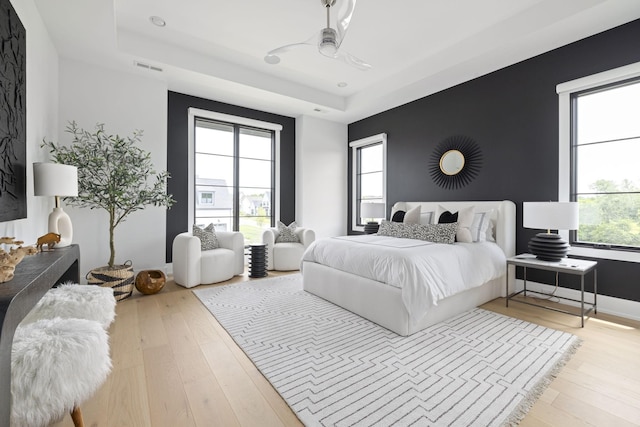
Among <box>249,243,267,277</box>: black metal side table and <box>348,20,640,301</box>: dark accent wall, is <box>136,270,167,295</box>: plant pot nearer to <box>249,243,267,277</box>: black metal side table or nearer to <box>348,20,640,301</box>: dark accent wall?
<box>249,243,267,277</box>: black metal side table

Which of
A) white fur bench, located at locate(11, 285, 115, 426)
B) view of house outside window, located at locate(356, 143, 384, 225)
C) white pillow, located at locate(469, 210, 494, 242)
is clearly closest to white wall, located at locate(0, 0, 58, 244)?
white fur bench, located at locate(11, 285, 115, 426)

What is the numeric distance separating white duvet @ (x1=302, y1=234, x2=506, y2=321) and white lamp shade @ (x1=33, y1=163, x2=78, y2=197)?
7.97 feet

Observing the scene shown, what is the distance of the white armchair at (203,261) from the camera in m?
3.80

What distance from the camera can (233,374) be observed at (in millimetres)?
1924

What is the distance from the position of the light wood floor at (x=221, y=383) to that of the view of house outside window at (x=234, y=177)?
2.68 metres

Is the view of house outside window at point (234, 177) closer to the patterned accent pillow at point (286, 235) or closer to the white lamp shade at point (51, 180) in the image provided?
the patterned accent pillow at point (286, 235)

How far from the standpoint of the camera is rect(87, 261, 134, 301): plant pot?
319cm

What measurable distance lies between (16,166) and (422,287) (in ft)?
10.6

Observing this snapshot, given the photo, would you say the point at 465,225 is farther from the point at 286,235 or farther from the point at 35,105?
the point at 35,105

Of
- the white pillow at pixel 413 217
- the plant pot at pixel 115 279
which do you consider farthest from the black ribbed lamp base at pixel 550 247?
the plant pot at pixel 115 279

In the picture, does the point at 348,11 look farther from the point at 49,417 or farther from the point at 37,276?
the point at 49,417

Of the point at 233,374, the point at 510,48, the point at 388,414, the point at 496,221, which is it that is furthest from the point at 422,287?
the point at 510,48

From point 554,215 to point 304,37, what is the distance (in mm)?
3395

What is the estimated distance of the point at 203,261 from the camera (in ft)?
12.9
